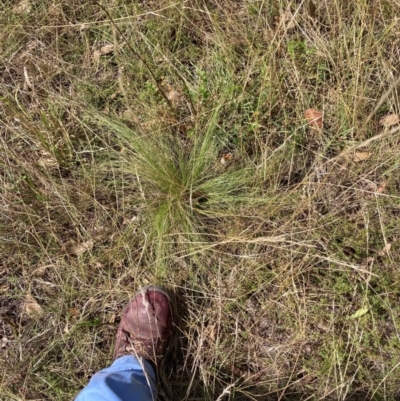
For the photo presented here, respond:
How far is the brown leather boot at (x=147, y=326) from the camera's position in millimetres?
1884

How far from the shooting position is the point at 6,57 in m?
2.34

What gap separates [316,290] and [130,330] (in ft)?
2.43

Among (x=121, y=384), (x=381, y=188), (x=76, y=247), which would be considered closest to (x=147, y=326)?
(x=121, y=384)

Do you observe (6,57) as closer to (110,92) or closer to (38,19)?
(38,19)

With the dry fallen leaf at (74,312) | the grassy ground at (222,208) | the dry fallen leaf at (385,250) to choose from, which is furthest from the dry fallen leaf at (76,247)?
the dry fallen leaf at (385,250)

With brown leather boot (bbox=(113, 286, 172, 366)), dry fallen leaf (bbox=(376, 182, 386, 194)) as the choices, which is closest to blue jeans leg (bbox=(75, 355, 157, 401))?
brown leather boot (bbox=(113, 286, 172, 366))

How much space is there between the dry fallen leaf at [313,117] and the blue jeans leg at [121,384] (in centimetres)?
114

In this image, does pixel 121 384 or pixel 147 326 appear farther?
pixel 147 326

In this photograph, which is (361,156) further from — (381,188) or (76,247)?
(76,247)

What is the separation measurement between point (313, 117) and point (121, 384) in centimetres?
128

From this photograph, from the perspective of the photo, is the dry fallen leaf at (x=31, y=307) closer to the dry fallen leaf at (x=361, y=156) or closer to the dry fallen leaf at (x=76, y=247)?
the dry fallen leaf at (x=76, y=247)

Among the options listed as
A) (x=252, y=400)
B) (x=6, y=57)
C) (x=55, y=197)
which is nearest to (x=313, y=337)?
(x=252, y=400)

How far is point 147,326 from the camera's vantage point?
193 cm

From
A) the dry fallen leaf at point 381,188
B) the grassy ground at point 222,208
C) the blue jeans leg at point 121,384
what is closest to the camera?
the blue jeans leg at point 121,384
